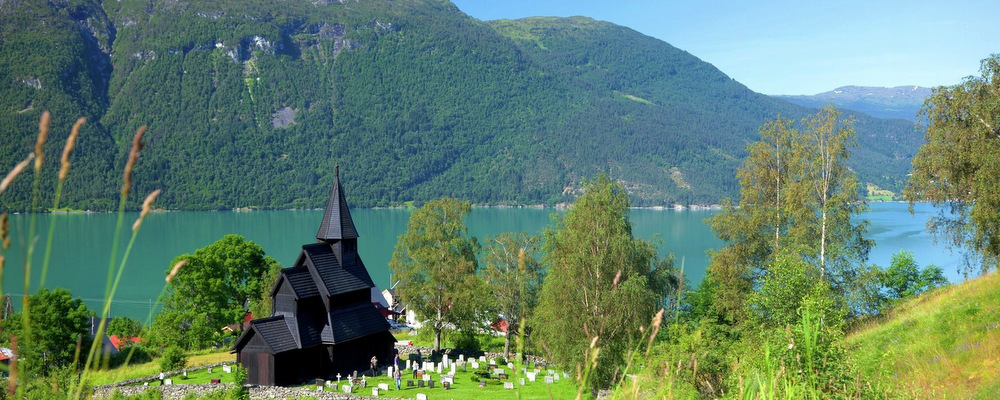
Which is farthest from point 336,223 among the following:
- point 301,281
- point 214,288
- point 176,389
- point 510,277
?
point 214,288

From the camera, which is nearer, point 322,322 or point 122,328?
point 322,322

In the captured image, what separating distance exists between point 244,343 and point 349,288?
439cm

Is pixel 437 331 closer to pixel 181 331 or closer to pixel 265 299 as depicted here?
pixel 265 299

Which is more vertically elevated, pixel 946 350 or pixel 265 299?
pixel 946 350

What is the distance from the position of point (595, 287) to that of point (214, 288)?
69.1 feet

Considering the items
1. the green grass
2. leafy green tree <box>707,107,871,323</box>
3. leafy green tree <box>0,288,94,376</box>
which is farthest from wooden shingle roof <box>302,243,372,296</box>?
leafy green tree <box>707,107,871,323</box>

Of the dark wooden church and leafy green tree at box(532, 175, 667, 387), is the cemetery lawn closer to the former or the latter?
leafy green tree at box(532, 175, 667, 387)

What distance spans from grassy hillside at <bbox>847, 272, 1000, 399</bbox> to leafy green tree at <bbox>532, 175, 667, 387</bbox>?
758cm

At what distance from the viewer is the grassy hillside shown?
9.13 metres

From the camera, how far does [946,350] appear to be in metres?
11.8

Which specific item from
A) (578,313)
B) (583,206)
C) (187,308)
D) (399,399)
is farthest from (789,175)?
(187,308)

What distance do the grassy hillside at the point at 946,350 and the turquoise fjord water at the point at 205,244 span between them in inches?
534

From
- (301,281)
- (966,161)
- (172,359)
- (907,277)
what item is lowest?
(172,359)

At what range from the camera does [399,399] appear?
22.0 m
